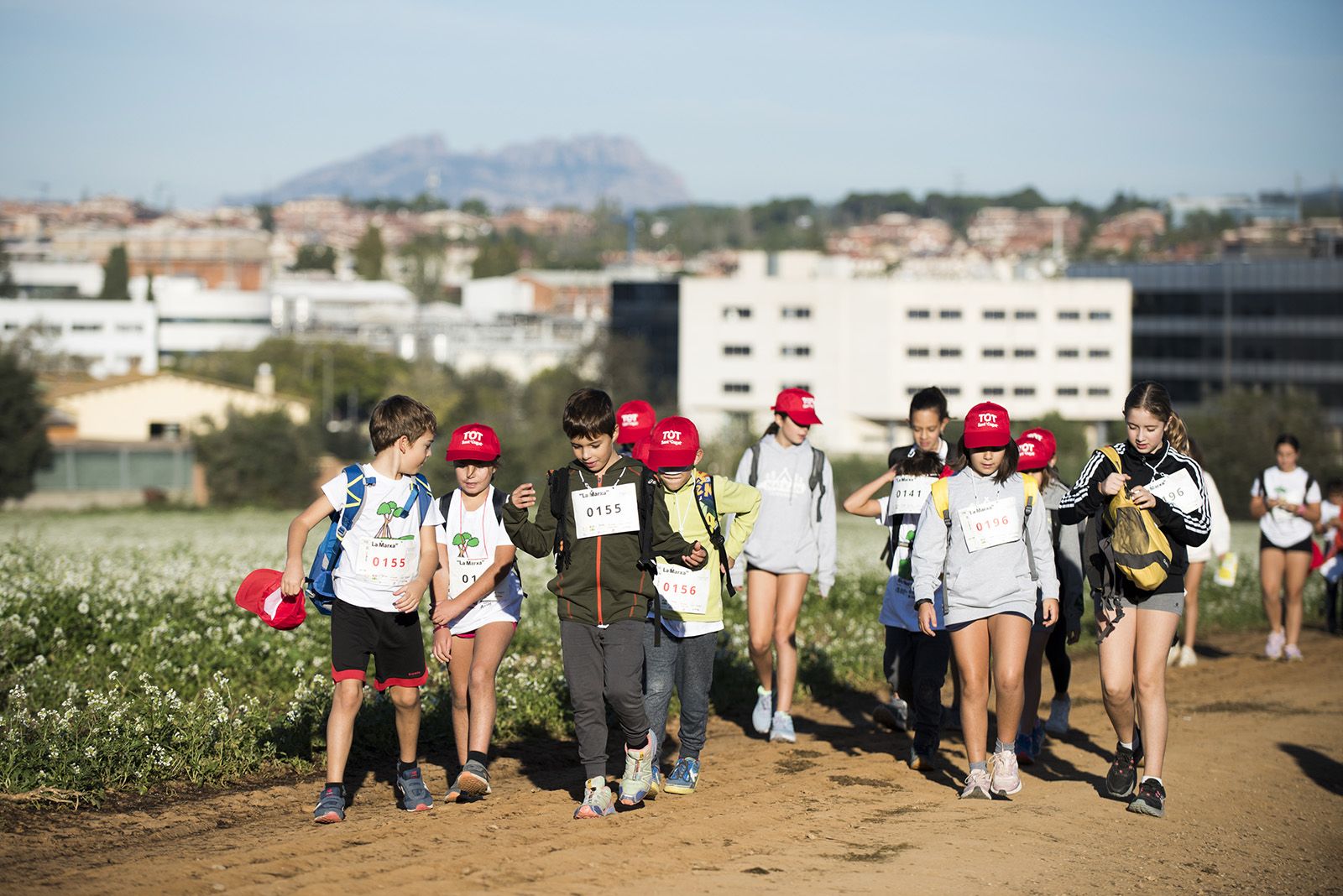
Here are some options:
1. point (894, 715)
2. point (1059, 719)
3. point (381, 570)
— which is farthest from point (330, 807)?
point (1059, 719)

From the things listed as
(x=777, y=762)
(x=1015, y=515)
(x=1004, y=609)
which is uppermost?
(x=1015, y=515)

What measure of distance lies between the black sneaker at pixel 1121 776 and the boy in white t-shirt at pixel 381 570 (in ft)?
13.2

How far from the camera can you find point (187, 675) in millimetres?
10578

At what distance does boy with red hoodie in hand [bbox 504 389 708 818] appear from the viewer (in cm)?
775

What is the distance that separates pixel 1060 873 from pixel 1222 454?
68750mm

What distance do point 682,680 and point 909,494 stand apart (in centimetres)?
204

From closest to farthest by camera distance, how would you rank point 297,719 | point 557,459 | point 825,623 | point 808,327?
point 297,719
point 825,623
point 557,459
point 808,327

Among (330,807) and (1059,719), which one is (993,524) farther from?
(330,807)

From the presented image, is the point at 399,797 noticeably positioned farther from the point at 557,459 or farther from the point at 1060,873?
the point at 557,459

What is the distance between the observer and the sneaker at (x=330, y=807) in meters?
7.46

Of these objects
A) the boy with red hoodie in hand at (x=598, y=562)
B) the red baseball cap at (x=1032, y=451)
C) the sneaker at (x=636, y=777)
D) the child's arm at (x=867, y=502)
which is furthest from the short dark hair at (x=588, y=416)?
the red baseball cap at (x=1032, y=451)

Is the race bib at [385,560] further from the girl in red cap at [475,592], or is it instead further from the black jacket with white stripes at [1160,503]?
the black jacket with white stripes at [1160,503]

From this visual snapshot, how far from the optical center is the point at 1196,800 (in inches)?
339

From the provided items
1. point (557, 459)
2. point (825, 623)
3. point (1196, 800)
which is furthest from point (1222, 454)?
point (1196, 800)
